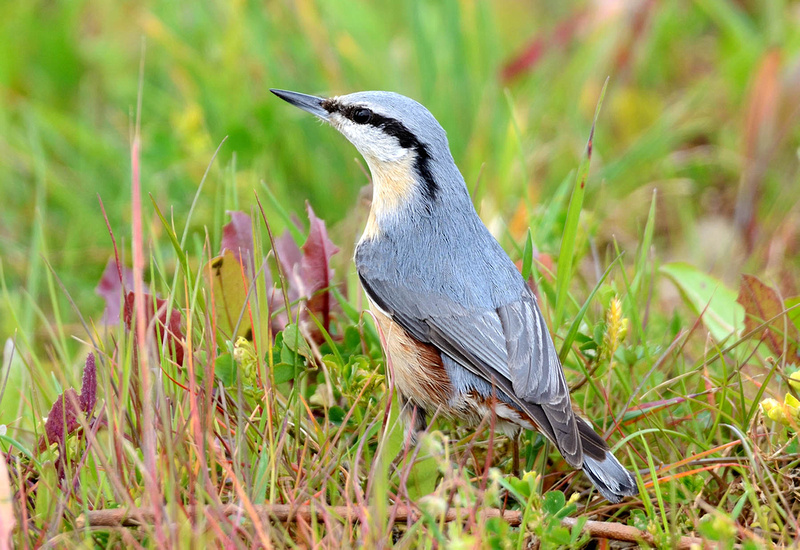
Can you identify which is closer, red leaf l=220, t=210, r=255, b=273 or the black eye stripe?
red leaf l=220, t=210, r=255, b=273

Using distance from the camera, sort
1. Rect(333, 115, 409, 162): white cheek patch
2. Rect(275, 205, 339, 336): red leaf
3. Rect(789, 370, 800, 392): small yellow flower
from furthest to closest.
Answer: Rect(333, 115, 409, 162): white cheek patch
Rect(275, 205, 339, 336): red leaf
Rect(789, 370, 800, 392): small yellow flower

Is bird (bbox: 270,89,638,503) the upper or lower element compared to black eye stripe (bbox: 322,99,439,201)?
lower

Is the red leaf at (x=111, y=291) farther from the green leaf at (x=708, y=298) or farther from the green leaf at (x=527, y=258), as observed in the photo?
the green leaf at (x=708, y=298)

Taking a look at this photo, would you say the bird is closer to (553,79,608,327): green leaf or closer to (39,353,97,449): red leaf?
(553,79,608,327): green leaf

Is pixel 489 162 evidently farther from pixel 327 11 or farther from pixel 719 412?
pixel 719 412

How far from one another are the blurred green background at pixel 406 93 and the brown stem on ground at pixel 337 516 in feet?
7.52

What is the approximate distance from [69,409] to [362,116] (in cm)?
159

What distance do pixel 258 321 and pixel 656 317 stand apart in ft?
6.69

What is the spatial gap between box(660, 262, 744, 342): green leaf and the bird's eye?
1300mm

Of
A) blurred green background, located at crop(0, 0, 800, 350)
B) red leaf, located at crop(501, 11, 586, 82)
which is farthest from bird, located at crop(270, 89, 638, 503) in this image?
red leaf, located at crop(501, 11, 586, 82)

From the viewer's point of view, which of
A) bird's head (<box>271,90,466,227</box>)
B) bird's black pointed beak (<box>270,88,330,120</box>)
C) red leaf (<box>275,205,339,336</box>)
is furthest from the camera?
bird's black pointed beak (<box>270,88,330,120</box>)

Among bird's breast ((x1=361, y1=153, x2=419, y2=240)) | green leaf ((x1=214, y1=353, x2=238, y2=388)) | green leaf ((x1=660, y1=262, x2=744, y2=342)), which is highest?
bird's breast ((x1=361, y1=153, x2=419, y2=240))

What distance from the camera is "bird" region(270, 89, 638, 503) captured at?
2.60 meters

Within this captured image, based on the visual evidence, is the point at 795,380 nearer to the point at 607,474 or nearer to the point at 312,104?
the point at 607,474
